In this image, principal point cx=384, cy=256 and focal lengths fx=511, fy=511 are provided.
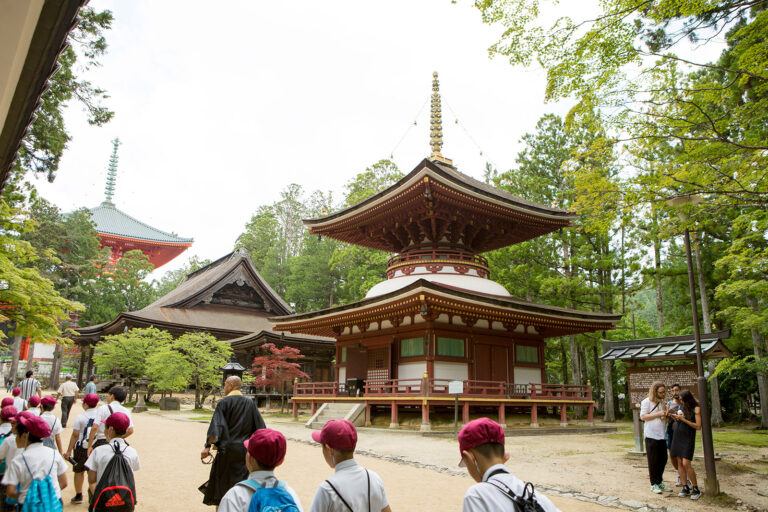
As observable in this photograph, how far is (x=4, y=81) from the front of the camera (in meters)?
3.22

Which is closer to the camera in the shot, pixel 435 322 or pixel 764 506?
pixel 764 506

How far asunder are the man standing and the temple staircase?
1199cm

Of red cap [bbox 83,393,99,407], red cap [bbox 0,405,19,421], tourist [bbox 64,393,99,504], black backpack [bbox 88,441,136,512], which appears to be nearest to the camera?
black backpack [bbox 88,441,136,512]

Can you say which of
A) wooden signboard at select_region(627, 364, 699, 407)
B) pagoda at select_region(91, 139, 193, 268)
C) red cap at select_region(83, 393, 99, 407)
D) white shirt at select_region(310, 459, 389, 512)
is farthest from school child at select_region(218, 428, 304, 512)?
pagoda at select_region(91, 139, 193, 268)

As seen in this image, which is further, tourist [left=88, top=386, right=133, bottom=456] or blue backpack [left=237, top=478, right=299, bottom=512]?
tourist [left=88, top=386, right=133, bottom=456]

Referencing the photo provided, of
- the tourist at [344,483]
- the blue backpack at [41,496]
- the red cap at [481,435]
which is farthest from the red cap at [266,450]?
the blue backpack at [41,496]

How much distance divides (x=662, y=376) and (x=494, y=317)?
849 cm

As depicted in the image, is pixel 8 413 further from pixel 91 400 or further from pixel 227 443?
pixel 227 443

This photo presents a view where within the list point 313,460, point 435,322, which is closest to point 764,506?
point 313,460

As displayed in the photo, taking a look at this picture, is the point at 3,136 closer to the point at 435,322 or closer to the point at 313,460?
the point at 313,460

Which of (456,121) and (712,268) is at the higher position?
(456,121)

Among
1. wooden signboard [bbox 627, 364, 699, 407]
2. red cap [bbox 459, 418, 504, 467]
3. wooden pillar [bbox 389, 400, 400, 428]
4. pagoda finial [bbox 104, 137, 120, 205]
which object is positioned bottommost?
wooden pillar [bbox 389, 400, 400, 428]

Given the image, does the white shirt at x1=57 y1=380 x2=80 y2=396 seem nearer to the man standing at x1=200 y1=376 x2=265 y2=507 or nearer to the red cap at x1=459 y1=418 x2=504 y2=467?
the man standing at x1=200 y1=376 x2=265 y2=507

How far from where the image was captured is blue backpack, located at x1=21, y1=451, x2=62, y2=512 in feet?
13.9
